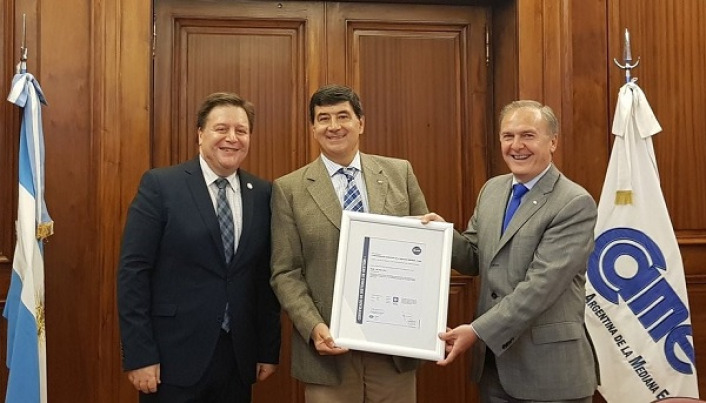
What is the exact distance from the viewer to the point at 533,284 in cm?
205

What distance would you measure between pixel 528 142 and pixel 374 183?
1.74 feet

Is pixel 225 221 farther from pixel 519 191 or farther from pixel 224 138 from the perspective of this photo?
pixel 519 191

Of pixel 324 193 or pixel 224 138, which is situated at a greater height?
pixel 224 138

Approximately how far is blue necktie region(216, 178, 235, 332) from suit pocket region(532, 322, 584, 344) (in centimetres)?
100

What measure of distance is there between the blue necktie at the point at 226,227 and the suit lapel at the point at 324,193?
0.29 m

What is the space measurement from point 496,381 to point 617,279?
107cm

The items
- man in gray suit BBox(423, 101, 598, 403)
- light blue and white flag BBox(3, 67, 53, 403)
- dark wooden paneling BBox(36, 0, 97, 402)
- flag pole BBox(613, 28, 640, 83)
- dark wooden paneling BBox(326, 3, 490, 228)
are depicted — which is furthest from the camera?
dark wooden paneling BBox(326, 3, 490, 228)

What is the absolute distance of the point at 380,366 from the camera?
2244 millimetres

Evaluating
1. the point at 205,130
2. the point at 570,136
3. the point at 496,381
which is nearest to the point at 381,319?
the point at 496,381

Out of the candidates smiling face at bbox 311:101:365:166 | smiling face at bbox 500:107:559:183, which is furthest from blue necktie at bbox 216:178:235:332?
smiling face at bbox 500:107:559:183

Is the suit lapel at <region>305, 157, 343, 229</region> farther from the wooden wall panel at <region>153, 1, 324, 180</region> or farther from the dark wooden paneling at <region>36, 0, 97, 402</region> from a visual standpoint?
the dark wooden paneling at <region>36, 0, 97, 402</region>

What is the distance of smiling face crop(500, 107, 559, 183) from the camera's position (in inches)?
86.1

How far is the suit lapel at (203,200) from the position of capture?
223 centimetres

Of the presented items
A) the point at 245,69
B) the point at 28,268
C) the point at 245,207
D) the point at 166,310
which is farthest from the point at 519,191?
the point at 28,268
